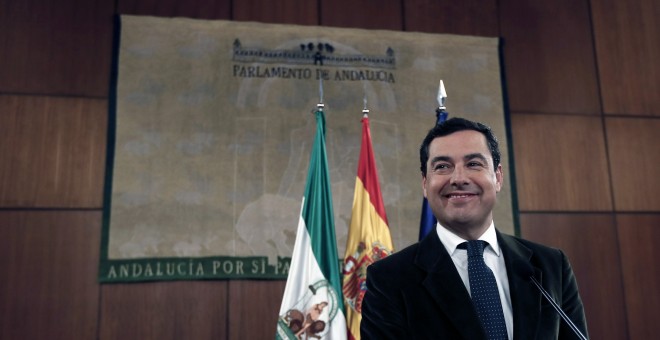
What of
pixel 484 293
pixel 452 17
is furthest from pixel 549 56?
pixel 484 293

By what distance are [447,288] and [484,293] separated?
9 cm

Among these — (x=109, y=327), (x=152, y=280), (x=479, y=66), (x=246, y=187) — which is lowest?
(x=109, y=327)

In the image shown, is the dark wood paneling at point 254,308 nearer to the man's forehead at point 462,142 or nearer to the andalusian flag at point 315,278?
the andalusian flag at point 315,278

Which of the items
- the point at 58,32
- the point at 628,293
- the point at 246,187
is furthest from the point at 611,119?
the point at 58,32

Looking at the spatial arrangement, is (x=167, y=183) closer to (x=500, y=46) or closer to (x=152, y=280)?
(x=152, y=280)

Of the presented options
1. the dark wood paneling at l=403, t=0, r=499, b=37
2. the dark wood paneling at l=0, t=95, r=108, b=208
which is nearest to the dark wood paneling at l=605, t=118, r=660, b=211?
the dark wood paneling at l=403, t=0, r=499, b=37

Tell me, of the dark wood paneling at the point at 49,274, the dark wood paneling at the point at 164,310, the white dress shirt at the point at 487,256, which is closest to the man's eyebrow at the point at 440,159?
the white dress shirt at the point at 487,256

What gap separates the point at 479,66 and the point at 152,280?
8.62 feet

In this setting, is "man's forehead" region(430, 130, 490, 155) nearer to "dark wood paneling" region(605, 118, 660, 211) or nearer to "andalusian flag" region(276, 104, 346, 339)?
"andalusian flag" region(276, 104, 346, 339)

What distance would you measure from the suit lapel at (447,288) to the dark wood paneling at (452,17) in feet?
9.98

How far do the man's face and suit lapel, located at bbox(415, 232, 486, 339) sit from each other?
0.08 m

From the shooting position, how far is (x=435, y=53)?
401 cm

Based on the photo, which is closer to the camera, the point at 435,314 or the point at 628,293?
the point at 435,314

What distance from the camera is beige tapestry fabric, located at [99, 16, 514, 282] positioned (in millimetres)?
3406
